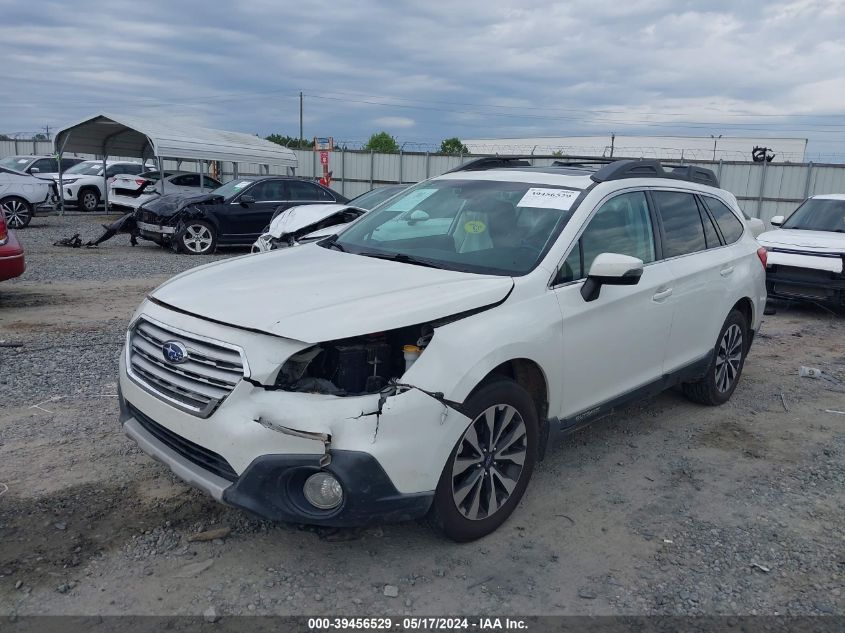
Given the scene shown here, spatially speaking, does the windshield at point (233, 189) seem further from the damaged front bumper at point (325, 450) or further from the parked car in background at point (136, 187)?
the damaged front bumper at point (325, 450)

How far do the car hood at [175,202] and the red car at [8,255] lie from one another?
5.91m

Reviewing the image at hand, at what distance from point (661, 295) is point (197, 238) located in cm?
1129

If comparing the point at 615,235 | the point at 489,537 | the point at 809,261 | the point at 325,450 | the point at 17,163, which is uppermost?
the point at 17,163

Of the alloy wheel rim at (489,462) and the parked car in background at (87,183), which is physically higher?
the parked car in background at (87,183)

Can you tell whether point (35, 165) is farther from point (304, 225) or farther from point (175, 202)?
point (304, 225)

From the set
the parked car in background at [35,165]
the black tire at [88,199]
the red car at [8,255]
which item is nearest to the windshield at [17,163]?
the parked car in background at [35,165]

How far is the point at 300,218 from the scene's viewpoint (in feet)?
32.5

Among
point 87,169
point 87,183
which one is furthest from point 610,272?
point 87,169

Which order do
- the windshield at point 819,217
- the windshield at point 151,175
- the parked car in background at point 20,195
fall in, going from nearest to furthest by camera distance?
the windshield at point 819,217 → the parked car in background at point 20,195 → the windshield at point 151,175

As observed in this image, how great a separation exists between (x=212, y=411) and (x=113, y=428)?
202 centimetres

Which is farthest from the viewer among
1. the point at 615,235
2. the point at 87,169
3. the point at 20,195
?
the point at 87,169

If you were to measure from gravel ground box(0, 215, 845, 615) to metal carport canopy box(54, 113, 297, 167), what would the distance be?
14583 millimetres

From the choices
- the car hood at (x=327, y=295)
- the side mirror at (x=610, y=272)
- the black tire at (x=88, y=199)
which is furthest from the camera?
the black tire at (x=88, y=199)

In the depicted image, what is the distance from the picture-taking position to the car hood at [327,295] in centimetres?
302
